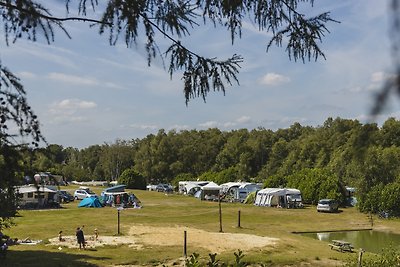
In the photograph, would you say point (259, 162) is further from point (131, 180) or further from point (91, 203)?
point (91, 203)

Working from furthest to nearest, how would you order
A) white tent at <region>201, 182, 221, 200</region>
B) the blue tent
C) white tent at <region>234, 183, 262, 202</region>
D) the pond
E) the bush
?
the bush, white tent at <region>201, 182, 221, 200</region>, white tent at <region>234, 183, 262, 202</region>, the blue tent, the pond

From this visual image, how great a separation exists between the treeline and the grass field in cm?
245

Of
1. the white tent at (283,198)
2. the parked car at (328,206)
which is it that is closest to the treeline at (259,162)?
the parked car at (328,206)

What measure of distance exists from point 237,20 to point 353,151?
3027 mm

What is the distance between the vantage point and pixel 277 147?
6041cm

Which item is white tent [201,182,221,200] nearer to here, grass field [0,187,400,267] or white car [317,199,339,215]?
grass field [0,187,400,267]

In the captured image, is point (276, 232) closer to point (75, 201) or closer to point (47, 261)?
point (47, 261)

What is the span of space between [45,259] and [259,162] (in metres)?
50.5

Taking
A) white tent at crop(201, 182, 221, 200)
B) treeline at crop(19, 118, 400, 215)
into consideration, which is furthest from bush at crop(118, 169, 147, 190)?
white tent at crop(201, 182, 221, 200)

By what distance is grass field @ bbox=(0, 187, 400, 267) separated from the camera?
1512cm

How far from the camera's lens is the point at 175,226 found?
927 inches

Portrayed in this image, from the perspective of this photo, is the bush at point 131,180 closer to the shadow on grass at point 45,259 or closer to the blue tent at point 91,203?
the blue tent at point 91,203

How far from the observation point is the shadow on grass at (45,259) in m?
14.3

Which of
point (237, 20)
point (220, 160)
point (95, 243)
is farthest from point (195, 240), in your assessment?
point (220, 160)
